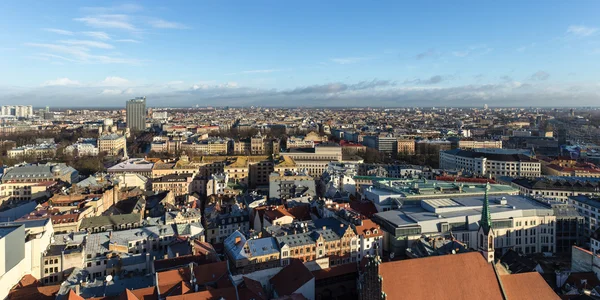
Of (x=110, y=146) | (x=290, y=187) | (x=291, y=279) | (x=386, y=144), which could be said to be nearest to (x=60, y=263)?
(x=291, y=279)

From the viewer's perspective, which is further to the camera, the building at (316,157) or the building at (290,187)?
the building at (316,157)

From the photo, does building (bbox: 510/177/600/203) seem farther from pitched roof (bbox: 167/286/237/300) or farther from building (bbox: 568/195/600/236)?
pitched roof (bbox: 167/286/237/300)

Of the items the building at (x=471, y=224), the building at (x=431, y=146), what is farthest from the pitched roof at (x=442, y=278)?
the building at (x=431, y=146)

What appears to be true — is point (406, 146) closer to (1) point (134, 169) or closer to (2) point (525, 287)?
(1) point (134, 169)

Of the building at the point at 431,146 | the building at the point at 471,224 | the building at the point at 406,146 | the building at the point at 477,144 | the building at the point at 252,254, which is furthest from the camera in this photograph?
the building at the point at 406,146

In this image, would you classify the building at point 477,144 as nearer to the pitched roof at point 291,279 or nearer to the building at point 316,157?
the building at point 316,157

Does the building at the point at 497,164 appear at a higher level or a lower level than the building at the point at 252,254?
higher

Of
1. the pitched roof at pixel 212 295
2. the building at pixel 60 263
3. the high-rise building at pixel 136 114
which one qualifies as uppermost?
the high-rise building at pixel 136 114
